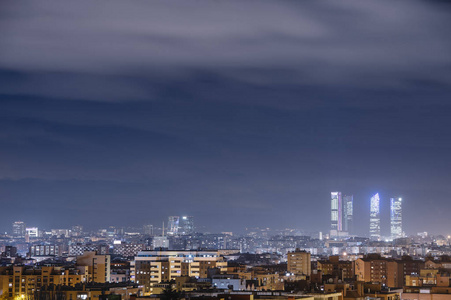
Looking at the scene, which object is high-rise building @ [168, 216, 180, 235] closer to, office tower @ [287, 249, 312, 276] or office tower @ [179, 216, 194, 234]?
office tower @ [179, 216, 194, 234]

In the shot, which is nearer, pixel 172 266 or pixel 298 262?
pixel 172 266

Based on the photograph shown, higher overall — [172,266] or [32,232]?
[32,232]

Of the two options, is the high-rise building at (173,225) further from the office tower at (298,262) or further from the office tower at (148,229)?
the office tower at (298,262)

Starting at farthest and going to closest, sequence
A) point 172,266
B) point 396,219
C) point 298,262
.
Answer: point 396,219 < point 298,262 < point 172,266

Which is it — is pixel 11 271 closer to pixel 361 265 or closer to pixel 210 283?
pixel 210 283

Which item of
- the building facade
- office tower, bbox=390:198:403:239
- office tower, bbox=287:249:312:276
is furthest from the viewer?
office tower, bbox=390:198:403:239

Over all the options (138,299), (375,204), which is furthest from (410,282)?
(375,204)

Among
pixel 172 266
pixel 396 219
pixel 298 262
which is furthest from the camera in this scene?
pixel 396 219

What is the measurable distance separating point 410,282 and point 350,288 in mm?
14599

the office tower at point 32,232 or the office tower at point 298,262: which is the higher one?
the office tower at point 32,232

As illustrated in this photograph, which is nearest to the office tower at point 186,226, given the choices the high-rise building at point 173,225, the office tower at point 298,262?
the high-rise building at point 173,225

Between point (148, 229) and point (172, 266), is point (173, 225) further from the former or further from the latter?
point (172, 266)

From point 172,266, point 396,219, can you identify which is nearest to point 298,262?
point 172,266

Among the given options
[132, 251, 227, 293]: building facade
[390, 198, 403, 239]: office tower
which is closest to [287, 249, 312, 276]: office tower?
[132, 251, 227, 293]: building facade
